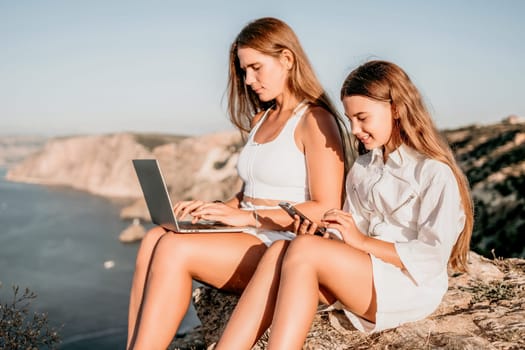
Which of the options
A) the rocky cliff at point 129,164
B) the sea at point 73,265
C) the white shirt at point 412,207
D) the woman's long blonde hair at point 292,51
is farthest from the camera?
the rocky cliff at point 129,164

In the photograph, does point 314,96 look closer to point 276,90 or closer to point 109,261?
point 276,90

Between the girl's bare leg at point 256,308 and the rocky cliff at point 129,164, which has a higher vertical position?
the girl's bare leg at point 256,308

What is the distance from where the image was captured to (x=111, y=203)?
66.7 metres

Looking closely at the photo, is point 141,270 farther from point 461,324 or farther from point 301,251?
point 461,324

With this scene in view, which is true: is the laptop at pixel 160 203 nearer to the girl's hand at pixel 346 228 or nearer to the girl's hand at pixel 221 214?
the girl's hand at pixel 221 214

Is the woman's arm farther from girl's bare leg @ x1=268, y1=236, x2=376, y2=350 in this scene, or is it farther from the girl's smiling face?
girl's bare leg @ x1=268, y1=236, x2=376, y2=350

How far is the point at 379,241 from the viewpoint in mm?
2346

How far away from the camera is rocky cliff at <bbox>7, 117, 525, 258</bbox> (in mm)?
17594

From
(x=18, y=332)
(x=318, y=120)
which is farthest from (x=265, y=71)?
(x=18, y=332)

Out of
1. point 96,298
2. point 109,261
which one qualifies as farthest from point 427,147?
point 109,261

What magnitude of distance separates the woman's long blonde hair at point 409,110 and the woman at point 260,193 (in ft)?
1.59

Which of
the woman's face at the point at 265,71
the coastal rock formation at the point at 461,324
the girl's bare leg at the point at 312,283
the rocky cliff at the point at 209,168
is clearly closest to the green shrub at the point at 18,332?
the coastal rock formation at the point at 461,324

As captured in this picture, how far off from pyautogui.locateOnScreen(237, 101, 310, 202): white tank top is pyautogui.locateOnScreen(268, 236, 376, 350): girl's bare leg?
0.81 meters

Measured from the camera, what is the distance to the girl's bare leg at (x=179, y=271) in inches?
100
